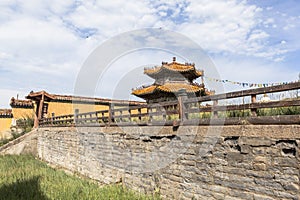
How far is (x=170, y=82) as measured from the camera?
16.4 meters

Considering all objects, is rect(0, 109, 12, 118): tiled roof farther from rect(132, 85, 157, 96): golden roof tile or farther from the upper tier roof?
the upper tier roof

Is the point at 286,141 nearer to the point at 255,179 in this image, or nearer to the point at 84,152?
the point at 255,179

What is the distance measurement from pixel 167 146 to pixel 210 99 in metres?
1.64

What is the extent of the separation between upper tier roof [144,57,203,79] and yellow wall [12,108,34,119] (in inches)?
386

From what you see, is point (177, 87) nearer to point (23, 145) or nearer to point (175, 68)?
point (175, 68)

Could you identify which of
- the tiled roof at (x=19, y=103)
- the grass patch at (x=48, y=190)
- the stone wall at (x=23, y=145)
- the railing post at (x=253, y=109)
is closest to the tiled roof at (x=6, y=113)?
the tiled roof at (x=19, y=103)

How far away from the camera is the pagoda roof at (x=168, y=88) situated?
14.9m

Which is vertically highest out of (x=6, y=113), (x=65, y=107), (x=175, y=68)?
(x=175, y=68)

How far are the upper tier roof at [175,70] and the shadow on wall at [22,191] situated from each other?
998cm

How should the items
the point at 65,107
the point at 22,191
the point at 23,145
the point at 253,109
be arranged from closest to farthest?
the point at 253,109 → the point at 22,191 → the point at 23,145 → the point at 65,107

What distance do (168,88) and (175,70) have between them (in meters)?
1.28

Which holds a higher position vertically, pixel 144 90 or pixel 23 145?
pixel 144 90

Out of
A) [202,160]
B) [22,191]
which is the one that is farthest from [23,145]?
[202,160]

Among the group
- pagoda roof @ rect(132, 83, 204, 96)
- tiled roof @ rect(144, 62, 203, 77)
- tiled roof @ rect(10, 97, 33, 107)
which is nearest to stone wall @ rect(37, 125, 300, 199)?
pagoda roof @ rect(132, 83, 204, 96)
